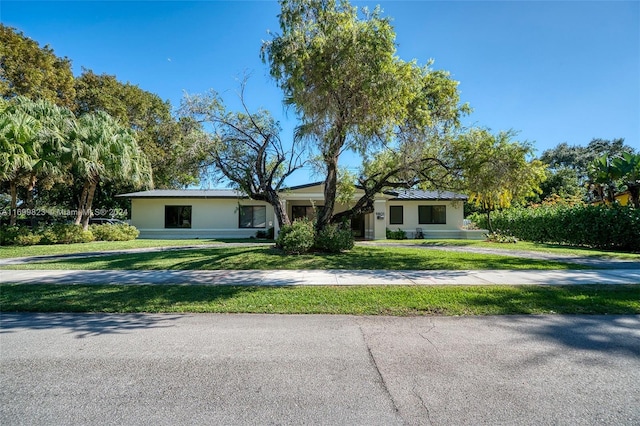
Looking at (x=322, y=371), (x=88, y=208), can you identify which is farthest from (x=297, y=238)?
(x=88, y=208)

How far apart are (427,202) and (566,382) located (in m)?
22.5

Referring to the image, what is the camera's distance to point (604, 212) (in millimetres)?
15289

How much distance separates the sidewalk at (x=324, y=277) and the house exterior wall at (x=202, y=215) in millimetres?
14724

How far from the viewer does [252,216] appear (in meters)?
24.5

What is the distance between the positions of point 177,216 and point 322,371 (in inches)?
920

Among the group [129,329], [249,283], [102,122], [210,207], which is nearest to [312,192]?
[210,207]

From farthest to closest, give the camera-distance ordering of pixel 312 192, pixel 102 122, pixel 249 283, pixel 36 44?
1. pixel 312 192
2. pixel 36 44
3. pixel 102 122
4. pixel 249 283

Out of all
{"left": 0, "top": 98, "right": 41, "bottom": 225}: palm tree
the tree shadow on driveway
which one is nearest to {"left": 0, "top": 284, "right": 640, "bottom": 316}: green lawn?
the tree shadow on driveway

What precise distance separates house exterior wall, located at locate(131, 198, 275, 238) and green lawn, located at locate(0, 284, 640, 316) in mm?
16665

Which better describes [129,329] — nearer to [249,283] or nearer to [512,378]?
[249,283]

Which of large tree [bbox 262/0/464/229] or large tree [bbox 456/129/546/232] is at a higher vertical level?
large tree [bbox 262/0/464/229]

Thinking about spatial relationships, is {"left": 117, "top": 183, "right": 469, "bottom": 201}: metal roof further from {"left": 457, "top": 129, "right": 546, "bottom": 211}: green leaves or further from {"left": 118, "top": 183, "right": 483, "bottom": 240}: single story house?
{"left": 457, "top": 129, "right": 546, "bottom": 211}: green leaves

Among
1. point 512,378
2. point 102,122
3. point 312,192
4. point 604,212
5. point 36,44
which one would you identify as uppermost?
point 36,44

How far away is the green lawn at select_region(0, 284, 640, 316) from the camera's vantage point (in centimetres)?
575
